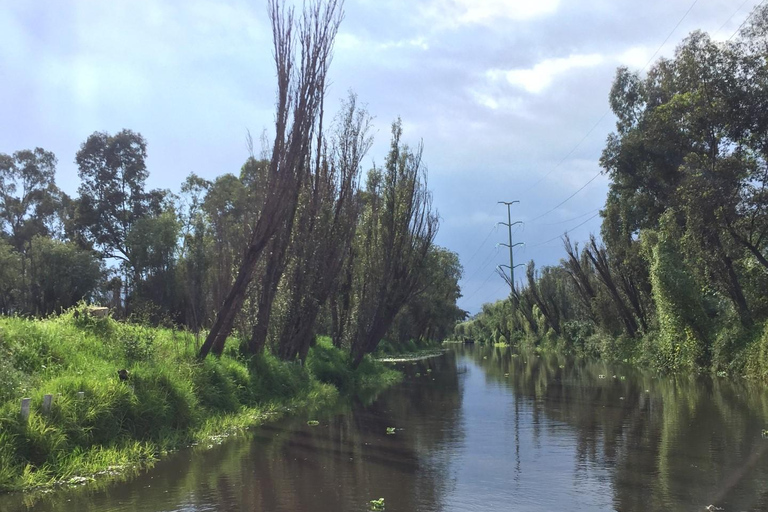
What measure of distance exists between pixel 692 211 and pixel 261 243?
50.9 feet

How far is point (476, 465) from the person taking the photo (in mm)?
8438

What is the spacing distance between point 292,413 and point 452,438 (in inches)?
180

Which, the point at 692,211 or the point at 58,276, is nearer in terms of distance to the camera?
the point at 692,211

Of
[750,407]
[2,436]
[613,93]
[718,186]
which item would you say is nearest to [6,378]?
[2,436]

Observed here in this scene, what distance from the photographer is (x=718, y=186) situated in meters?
19.5

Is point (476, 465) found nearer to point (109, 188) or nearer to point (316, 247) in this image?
point (316, 247)

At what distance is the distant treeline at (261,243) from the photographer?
49.8ft

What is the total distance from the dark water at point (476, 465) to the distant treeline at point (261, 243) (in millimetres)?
5036

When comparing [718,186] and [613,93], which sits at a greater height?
[613,93]

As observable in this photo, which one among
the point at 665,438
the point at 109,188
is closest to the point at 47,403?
the point at 665,438

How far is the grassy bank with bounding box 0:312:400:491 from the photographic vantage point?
7.40 m

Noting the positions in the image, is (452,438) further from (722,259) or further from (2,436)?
(722,259)

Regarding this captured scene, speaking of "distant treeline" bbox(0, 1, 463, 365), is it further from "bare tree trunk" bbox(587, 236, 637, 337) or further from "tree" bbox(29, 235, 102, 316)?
"bare tree trunk" bbox(587, 236, 637, 337)

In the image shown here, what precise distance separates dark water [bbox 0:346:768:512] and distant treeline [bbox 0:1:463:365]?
5.04 metres
